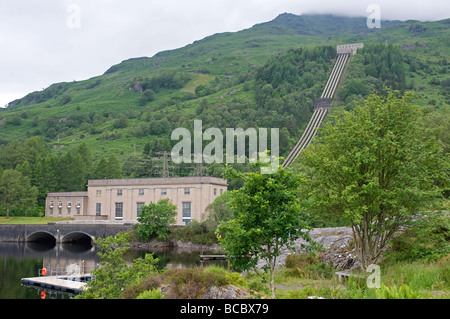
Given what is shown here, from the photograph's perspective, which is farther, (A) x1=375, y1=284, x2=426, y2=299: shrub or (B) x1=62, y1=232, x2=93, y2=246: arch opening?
(B) x1=62, y1=232, x2=93, y2=246: arch opening

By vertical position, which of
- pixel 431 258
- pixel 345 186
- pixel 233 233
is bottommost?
pixel 431 258

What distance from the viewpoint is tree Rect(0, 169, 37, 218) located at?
338 feet

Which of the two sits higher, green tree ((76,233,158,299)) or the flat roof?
the flat roof

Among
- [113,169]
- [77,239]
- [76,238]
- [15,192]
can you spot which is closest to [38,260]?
[76,238]

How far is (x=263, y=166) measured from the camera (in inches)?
652

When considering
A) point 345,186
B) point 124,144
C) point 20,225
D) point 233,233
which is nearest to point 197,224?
point 20,225

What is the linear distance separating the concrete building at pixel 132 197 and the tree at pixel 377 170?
6806cm

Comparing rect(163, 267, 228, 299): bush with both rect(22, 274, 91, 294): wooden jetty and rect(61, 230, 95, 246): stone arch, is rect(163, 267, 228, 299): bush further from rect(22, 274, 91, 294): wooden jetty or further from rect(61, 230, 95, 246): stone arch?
rect(61, 230, 95, 246): stone arch

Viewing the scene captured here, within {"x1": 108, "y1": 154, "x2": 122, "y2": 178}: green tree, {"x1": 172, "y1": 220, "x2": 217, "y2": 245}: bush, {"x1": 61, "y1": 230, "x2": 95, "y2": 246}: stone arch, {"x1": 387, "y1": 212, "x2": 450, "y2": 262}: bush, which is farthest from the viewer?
{"x1": 108, "y1": 154, "x2": 122, "y2": 178}: green tree

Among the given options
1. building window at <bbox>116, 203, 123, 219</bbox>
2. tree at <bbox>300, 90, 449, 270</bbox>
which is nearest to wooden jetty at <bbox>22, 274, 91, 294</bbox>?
tree at <bbox>300, 90, 449, 270</bbox>

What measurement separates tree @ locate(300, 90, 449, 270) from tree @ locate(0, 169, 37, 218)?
313 ft

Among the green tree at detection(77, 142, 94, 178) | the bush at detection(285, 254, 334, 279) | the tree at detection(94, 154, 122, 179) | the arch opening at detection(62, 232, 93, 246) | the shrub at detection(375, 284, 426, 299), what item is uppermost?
the green tree at detection(77, 142, 94, 178)

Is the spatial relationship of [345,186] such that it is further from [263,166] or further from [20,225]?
[20,225]
